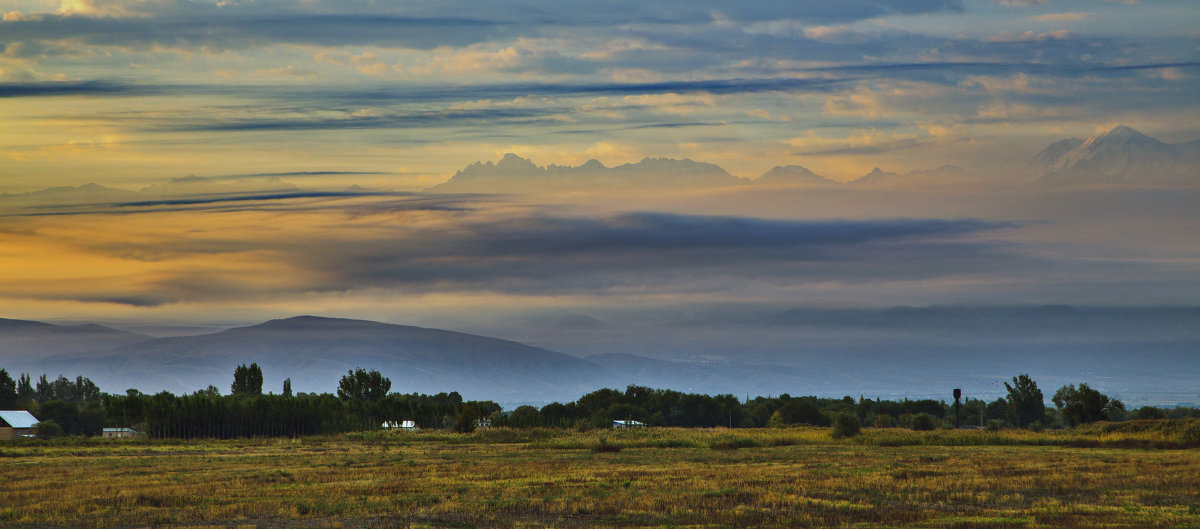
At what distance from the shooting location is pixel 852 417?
95562 mm

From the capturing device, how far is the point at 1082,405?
11506 cm

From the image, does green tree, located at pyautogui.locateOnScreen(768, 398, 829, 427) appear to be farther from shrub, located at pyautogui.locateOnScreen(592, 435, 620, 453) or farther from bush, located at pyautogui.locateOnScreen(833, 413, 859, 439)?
shrub, located at pyautogui.locateOnScreen(592, 435, 620, 453)

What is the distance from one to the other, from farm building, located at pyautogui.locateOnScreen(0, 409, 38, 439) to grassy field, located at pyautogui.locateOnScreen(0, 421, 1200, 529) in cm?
9053

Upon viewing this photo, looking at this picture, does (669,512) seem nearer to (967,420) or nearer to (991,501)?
(991,501)

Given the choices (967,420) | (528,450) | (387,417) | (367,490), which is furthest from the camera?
(967,420)

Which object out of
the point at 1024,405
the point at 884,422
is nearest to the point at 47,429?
the point at 884,422

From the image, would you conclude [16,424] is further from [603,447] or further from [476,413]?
[603,447]

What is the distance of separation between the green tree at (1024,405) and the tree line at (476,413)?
0.15 meters

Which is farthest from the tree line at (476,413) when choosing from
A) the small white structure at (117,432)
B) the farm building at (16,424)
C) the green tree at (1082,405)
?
the small white structure at (117,432)

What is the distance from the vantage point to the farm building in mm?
154375

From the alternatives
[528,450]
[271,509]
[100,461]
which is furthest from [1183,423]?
[100,461]

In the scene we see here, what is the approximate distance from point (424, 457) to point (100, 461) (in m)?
21.3

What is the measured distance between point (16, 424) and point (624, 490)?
143783 millimetres

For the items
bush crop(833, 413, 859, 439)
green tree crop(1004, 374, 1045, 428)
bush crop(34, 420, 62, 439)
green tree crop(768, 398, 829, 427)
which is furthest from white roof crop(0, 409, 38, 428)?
green tree crop(1004, 374, 1045, 428)
